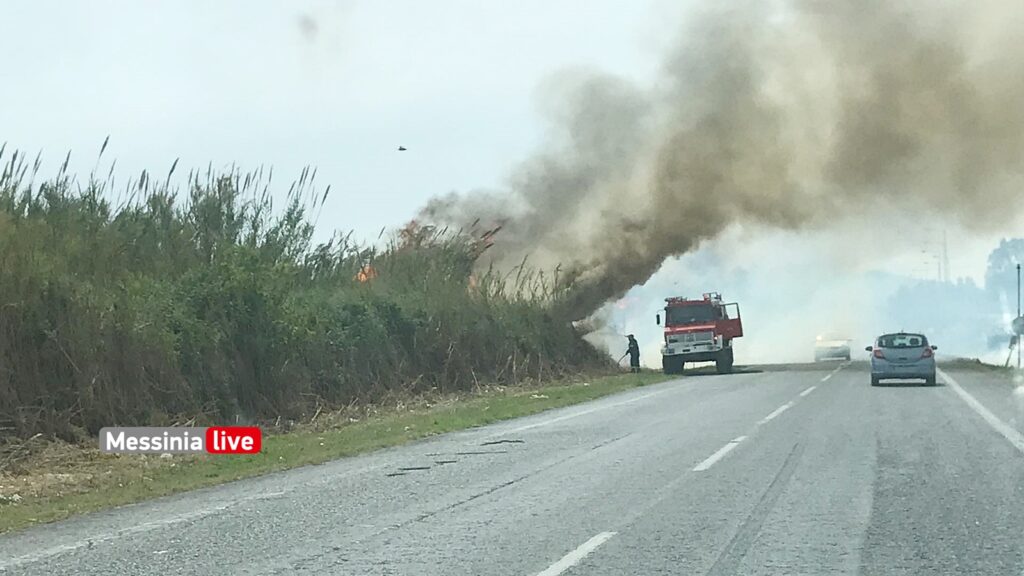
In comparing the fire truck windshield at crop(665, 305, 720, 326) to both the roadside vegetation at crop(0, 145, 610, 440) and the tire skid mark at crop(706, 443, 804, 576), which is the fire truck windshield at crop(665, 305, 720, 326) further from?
the tire skid mark at crop(706, 443, 804, 576)

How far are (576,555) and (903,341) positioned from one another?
26.5 metres

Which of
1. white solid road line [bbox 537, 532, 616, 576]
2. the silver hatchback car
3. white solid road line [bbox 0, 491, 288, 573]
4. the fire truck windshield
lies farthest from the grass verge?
the fire truck windshield

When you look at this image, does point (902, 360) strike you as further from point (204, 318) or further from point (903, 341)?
point (204, 318)

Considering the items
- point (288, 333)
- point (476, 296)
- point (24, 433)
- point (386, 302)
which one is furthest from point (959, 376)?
point (24, 433)

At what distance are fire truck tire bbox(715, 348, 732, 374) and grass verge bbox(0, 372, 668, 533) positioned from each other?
66.8 feet

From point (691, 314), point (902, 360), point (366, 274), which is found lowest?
point (902, 360)

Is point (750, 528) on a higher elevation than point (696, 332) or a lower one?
lower

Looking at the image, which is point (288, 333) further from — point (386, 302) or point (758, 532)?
point (758, 532)

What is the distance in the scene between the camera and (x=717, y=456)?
1522 centimetres

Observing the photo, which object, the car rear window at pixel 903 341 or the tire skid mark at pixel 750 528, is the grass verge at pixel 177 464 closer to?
the tire skid mark at pixel 750 528

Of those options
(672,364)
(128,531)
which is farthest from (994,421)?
(672,364)

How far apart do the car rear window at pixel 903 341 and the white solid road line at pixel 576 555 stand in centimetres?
2520

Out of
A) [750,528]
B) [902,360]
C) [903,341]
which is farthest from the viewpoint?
[903,341]

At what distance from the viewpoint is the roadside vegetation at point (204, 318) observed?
17594mm
